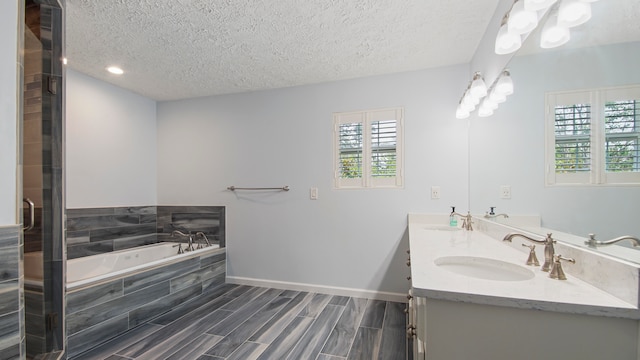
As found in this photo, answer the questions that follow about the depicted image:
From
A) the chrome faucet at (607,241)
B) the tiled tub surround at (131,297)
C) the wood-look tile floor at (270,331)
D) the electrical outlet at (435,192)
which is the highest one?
the electrical outlet at (435,192)

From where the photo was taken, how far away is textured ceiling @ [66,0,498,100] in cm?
170

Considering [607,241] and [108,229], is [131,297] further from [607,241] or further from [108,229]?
[607,241]

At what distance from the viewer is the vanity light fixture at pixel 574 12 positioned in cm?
93

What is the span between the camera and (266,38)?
80.7 inches

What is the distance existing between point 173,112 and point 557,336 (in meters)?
3.90

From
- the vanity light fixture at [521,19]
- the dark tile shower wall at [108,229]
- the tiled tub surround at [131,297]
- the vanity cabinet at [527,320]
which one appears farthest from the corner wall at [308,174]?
the vanity cabinet at [527,320]

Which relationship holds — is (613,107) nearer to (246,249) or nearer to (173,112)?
(246,249)

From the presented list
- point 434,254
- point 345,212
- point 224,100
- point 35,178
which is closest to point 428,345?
point 434,254

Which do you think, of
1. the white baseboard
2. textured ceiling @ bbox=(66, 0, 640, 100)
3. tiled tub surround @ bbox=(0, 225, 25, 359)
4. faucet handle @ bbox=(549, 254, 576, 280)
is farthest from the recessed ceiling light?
faucet handle @ bbox=(549, 254, 576, 280)

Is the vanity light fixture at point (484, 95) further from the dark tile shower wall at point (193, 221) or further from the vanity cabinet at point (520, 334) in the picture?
the dark tile shower wall at point (193, 221)

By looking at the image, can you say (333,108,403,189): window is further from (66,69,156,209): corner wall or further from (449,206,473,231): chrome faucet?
(66,69,156,209): corner wall

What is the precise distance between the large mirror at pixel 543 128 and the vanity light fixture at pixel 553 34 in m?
0.03

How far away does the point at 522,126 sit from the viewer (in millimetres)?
1479

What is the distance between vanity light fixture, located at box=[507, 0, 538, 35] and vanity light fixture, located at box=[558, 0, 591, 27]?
217mm
